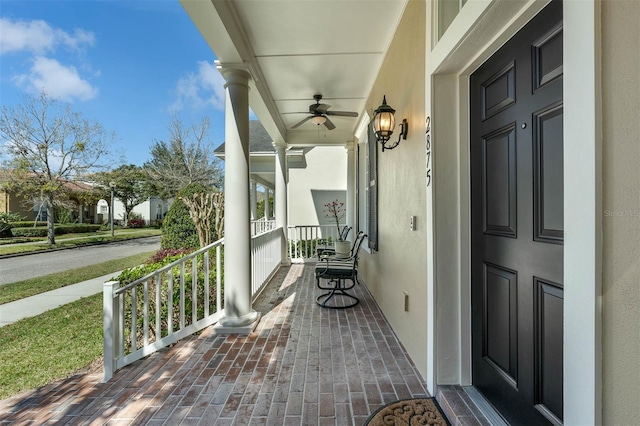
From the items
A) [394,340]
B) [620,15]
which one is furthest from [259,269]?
[620,15]

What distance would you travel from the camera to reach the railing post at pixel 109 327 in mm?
2180

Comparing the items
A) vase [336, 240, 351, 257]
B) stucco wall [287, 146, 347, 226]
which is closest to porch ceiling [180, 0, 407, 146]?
vase [336, 240, 351, 257]

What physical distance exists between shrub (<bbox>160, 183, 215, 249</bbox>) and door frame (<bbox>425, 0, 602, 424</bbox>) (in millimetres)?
6294

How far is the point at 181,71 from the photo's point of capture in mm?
16984

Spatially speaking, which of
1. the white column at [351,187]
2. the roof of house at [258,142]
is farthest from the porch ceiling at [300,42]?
the roof of house at [258,142]

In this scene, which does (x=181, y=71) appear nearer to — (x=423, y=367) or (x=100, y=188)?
(x=100, y=188)

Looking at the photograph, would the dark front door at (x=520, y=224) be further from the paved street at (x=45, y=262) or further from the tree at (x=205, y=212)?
the paved street at (x=45, y=262)

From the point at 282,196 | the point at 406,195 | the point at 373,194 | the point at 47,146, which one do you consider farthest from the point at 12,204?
the point at 406,195

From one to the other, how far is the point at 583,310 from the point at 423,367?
146cm

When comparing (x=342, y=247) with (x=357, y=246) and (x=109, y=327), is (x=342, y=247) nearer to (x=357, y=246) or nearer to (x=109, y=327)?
(x=357, y=246)

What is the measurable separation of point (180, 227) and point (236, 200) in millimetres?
4924

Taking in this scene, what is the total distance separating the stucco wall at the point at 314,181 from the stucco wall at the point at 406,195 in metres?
6.50

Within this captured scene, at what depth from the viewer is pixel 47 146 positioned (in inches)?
441

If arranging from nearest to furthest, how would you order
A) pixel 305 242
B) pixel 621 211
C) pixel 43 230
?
pixel 621 211 → pixel 305 242 → pixel 43 230
